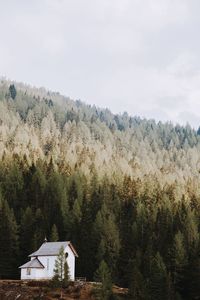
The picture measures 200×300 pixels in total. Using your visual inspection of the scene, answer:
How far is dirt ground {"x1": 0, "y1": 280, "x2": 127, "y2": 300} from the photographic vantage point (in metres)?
73.6

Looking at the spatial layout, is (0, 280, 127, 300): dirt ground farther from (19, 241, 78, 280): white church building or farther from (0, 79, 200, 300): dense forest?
(19, 241, 78, 280): white church building

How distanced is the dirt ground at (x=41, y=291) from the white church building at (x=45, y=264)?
236 inches

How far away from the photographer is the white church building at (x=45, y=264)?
87000mm

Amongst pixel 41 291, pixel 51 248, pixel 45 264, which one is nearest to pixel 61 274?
pixel 41 291

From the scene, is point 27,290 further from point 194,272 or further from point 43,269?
point 194,272

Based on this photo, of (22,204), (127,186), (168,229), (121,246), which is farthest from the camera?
(127,186)

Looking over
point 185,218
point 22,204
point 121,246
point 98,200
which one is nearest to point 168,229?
point 185,218

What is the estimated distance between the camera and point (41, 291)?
247 ft

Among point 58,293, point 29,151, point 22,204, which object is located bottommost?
point 58,293

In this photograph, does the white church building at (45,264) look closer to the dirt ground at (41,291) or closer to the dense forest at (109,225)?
the dense forest at (109,225)

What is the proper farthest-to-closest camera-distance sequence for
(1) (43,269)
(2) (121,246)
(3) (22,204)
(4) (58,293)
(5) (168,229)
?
(3) (22,204), (5) (168,229), (2) (121,246), (1) (43,269), (4) (58,293)

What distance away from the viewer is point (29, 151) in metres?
193

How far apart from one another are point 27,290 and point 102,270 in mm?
10571

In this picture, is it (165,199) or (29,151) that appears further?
(29,151)
